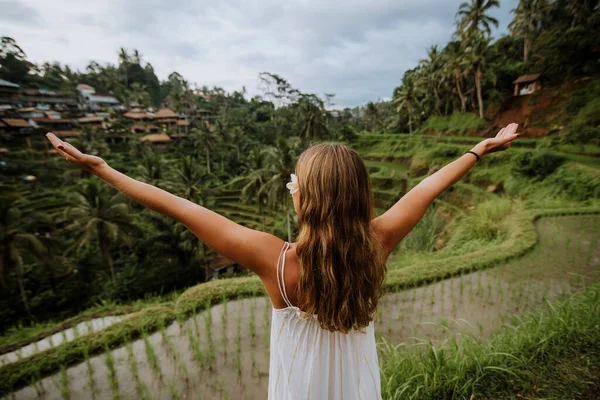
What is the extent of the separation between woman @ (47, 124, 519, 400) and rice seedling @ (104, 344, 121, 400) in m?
2.16

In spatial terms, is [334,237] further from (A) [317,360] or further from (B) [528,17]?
(B) [528,17]

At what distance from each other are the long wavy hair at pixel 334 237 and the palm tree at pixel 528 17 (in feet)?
86.8

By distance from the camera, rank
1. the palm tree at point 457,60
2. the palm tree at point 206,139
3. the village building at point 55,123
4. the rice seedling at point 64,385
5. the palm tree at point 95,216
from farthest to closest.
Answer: the palm tree at point 206,139 < the village building at point 55,123 < the palm tree at point 457,60 < the palm tree at point 95,216 < the rice seedling at point 64,385

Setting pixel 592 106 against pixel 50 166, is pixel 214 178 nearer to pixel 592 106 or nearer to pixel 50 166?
pixel 50 166

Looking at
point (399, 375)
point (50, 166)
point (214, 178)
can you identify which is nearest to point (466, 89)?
point (214, 178)

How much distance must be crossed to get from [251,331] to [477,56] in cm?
2277

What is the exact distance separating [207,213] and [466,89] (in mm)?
27935

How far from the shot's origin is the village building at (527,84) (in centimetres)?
1819

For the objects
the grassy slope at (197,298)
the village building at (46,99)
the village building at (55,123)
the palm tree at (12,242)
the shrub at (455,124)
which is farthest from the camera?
the village building at (46,99)

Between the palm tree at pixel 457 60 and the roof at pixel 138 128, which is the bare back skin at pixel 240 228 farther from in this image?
the roof at pixel 138 128

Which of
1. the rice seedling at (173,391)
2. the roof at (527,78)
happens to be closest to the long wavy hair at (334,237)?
the rice seedling at (173,391)

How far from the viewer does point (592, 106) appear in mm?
13477

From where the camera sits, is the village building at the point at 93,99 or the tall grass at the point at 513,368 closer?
the tall grass at the point at 513,368

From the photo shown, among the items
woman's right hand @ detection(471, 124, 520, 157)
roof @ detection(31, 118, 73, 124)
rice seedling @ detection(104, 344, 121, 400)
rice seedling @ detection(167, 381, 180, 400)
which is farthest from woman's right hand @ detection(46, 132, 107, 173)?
roof @ detection(31, 118, 73, 124)
